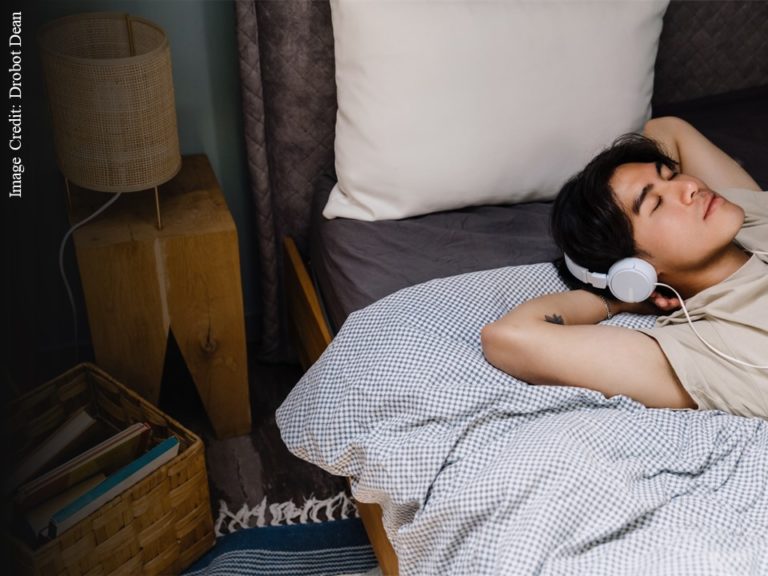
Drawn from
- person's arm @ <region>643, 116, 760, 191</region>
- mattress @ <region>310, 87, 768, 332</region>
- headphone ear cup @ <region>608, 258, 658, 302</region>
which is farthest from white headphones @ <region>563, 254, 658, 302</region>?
person's arm @ <region>643, 116, 760, 191</region>

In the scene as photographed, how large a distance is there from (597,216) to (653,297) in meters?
0.16

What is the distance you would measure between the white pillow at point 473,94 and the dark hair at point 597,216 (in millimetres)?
216

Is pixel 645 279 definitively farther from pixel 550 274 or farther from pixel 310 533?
pixel 310 533

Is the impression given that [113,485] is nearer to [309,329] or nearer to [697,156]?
[309,329]

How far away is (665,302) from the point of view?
1.36 meters

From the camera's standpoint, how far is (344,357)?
131 centimetres

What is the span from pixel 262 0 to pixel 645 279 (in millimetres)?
903

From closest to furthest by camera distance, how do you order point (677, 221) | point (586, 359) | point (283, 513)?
point (586, 359) → point (677, 221) → point (283, 513)

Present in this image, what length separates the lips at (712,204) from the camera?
1.34 meters

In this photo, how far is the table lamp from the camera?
137cm

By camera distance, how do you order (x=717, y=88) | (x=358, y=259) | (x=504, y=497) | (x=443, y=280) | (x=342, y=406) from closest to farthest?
(x=504, y=497) → (x=342, y=406) → (x=443, y=280) → (x=358, y=259) → (x=717, y=88)

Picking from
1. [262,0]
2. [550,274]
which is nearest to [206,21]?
[262,0]

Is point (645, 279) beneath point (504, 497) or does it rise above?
above

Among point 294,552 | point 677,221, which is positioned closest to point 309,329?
point 294,552
